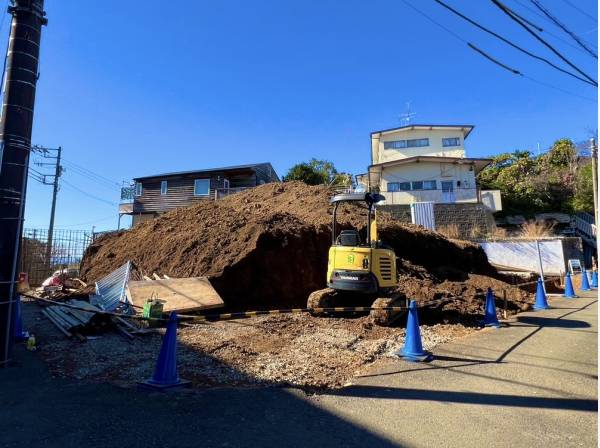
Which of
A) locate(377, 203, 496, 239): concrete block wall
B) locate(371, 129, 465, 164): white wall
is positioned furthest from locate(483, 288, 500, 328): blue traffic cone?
locate(371, 129, 465, 164): white wall

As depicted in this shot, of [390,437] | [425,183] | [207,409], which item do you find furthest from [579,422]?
[425,183]

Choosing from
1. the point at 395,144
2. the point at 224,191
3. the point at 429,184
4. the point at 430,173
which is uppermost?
the point at 395,144

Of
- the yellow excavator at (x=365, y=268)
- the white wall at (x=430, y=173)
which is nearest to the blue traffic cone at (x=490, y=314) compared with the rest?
the yellow excavator at (x=365, y=268)

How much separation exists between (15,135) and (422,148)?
3584cm

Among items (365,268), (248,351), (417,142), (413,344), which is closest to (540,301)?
(365,268)

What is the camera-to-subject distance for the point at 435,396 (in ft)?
17.3

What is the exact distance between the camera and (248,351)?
725 centimetres

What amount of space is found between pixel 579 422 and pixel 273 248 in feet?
31.3

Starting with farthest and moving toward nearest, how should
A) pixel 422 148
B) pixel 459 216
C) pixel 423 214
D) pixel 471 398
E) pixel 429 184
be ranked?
1. pixel 422 148
2. pixel 429 184
3. pixel 459 216
4. pixel 423 214
5. pixel 471 398

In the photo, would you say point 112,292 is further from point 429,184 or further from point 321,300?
point 429,184

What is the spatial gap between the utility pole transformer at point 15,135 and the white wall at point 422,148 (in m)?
33.7

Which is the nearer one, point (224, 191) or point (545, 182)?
point (224, 191)

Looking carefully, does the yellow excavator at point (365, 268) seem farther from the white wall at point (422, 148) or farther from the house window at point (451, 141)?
the house window at point (451, 141)

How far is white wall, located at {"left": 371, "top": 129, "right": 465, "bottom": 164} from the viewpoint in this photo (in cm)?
3750
